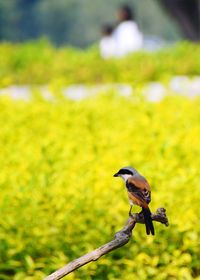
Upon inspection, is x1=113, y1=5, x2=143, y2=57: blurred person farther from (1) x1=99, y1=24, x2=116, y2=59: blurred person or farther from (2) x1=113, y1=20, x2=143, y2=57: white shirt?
(1) x1=99, y1=24, x2=116, y2=59: blurred person

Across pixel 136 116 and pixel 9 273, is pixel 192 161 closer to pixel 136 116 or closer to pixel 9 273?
pixel 9 273

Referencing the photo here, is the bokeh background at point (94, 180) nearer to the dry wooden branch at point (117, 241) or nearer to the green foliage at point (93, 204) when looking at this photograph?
the green foliage at point (93, 204)

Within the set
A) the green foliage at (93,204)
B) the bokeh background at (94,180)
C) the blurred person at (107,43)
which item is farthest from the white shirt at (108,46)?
the green foliage at (93,204)

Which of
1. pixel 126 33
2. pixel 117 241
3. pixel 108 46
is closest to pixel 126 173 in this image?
pixel 117 241

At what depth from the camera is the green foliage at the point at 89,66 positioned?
13398 mm

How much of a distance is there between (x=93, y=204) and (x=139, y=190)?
1432 mm

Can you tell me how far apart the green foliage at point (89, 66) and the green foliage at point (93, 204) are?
766 cm

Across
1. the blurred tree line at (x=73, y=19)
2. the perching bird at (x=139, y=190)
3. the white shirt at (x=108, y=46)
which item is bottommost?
the perching bird at (x=139, y=190)

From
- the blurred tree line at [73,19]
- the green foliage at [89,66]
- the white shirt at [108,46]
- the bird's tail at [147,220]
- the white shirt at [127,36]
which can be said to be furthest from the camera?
the blurred tree line at [73,19]

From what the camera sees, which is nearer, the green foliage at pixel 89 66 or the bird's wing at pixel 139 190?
the bird's wing at pixel 139 190

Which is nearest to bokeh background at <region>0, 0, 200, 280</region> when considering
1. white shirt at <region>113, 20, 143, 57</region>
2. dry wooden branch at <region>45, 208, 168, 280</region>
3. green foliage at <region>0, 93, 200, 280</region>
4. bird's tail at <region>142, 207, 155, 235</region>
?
green foliage at <region>0, 93, 200, 280</region>

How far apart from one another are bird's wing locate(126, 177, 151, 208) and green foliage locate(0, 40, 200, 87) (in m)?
10.1

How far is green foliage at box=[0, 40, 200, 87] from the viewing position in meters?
13.4

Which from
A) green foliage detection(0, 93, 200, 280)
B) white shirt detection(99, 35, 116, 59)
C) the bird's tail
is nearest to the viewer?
the bird's tail
